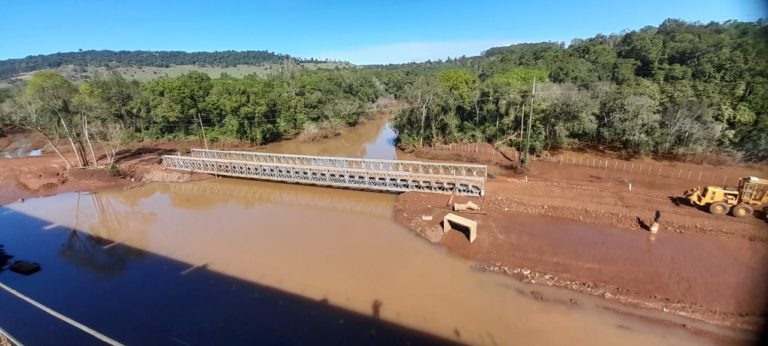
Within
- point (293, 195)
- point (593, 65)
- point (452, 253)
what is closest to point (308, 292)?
point (452, 253)

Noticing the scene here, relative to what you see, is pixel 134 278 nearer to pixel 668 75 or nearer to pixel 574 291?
pixel 574 291

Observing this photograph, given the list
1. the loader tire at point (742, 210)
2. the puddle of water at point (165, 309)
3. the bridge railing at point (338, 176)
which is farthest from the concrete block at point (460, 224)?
the loader tire at point (742, 210)

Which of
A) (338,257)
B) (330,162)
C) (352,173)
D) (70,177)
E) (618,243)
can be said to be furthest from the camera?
(70,177)

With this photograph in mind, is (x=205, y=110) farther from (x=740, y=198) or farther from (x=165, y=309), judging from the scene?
(x=740, y=198)

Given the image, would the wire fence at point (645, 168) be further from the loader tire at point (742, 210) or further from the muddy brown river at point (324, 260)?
the muddy brown river at point (324, 260)

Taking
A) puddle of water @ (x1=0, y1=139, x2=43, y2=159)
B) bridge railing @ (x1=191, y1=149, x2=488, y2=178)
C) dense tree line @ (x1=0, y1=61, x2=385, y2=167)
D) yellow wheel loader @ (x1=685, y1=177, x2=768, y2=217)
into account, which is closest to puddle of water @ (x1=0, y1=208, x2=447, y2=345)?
bridge railing @ (x1=191, y1=149, x2=488, y2=178)

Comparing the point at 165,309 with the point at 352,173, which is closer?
the point at 165,309

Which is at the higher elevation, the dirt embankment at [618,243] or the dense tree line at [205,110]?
the dense tree line at [205,110]

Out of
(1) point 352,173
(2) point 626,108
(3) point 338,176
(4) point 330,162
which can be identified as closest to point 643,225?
(2) point 626,108
